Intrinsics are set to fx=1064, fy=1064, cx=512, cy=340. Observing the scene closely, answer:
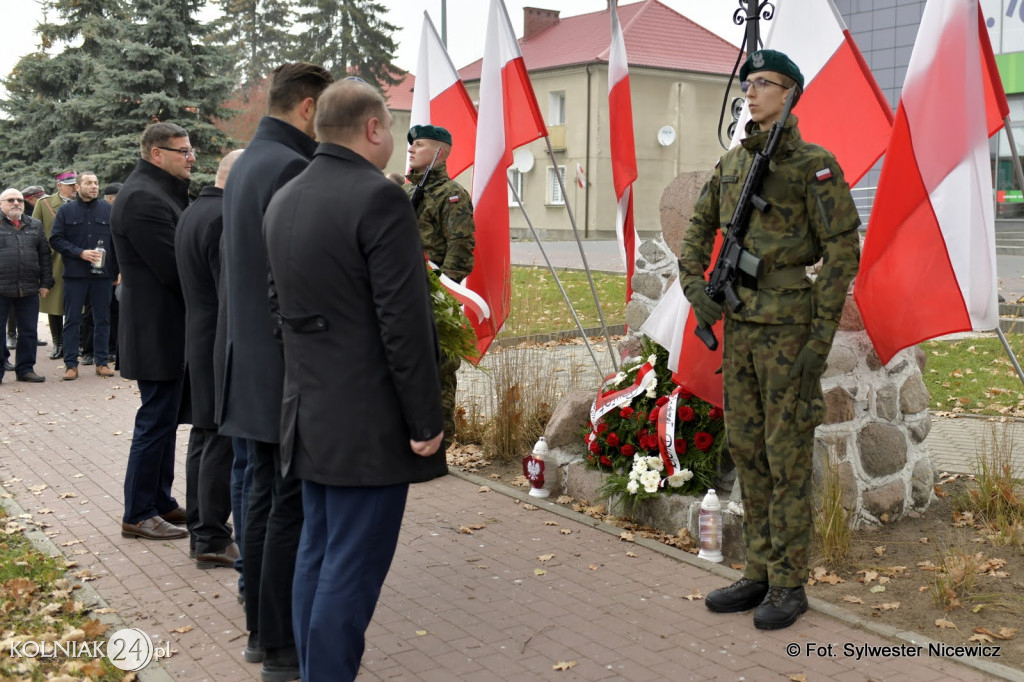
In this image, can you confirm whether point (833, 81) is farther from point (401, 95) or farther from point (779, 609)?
point (401, 95)

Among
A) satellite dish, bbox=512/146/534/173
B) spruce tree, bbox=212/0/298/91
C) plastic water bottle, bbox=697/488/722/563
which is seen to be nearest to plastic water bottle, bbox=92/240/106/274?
plastic water bottle, bbox=697/488/722/563

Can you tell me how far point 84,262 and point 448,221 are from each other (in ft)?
22.3

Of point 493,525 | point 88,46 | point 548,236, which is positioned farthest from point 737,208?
point 548,236

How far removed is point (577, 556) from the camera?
5.77 meters

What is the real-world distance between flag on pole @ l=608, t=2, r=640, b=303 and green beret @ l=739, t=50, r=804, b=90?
108 inches

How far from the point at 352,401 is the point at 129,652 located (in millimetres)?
1917

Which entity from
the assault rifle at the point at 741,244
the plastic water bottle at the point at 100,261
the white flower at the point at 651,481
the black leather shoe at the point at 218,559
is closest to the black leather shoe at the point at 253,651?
the black leather shoe at the point at 218,559

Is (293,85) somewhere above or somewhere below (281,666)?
above

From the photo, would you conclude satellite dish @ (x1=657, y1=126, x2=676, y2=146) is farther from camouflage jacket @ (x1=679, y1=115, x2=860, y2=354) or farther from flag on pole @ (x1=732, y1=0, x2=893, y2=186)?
camouflage jacket @ (x1=679, y1=115, x2=860, y2=354)

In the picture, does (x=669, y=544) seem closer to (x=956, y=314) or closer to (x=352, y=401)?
(x=956, y=314)

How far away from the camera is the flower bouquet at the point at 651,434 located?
609cm

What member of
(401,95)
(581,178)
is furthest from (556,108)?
(401,95)

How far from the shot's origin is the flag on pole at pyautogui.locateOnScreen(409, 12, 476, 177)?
866cm

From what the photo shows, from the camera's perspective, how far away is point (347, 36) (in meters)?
51.8
